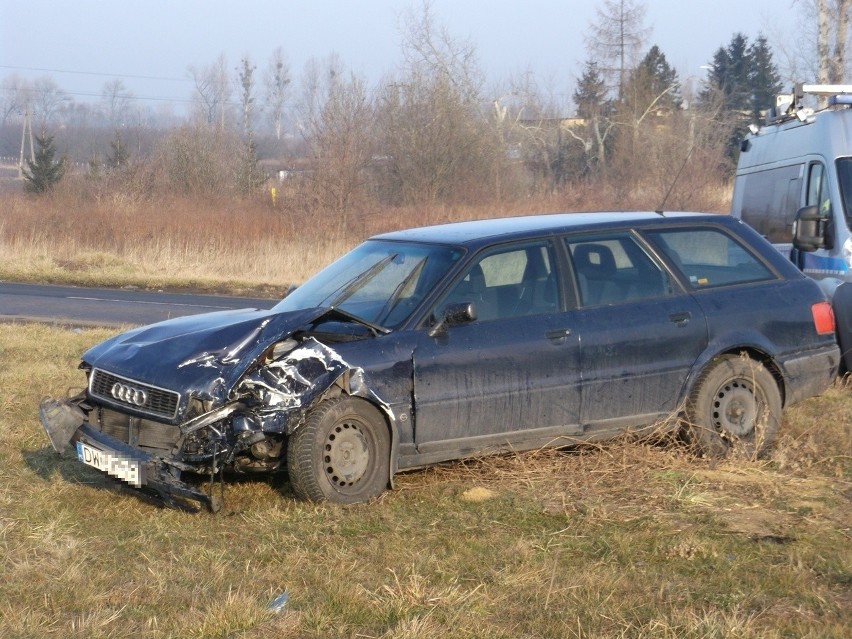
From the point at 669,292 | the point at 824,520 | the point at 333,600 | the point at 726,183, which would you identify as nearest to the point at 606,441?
the point at 669,292

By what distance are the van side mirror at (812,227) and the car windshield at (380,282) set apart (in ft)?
14.0

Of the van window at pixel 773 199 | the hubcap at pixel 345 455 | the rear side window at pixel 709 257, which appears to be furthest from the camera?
the van window at pixel 773 199

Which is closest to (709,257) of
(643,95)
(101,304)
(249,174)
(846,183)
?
(846,183)

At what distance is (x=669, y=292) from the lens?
6.93m

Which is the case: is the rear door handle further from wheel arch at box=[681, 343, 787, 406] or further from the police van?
the police van

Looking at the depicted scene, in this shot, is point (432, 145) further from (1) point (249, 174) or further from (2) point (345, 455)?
(2) point (345, 455)

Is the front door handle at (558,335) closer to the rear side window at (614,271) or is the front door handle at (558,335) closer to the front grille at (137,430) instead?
the rear side window at (614,271)

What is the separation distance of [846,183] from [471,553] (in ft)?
20.1

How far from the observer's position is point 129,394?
19.4 ft

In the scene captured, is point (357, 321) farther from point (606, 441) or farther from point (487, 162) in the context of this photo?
point (487, 162)

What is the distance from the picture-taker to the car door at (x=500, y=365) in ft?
20.1

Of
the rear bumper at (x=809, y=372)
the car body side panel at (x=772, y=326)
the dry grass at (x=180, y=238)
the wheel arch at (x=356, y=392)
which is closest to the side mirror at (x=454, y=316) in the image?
the wheel arch at (x=356, y=392)

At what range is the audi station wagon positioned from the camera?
226 inches

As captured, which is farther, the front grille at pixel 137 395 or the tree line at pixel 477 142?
the tree line at pixel 477 142
